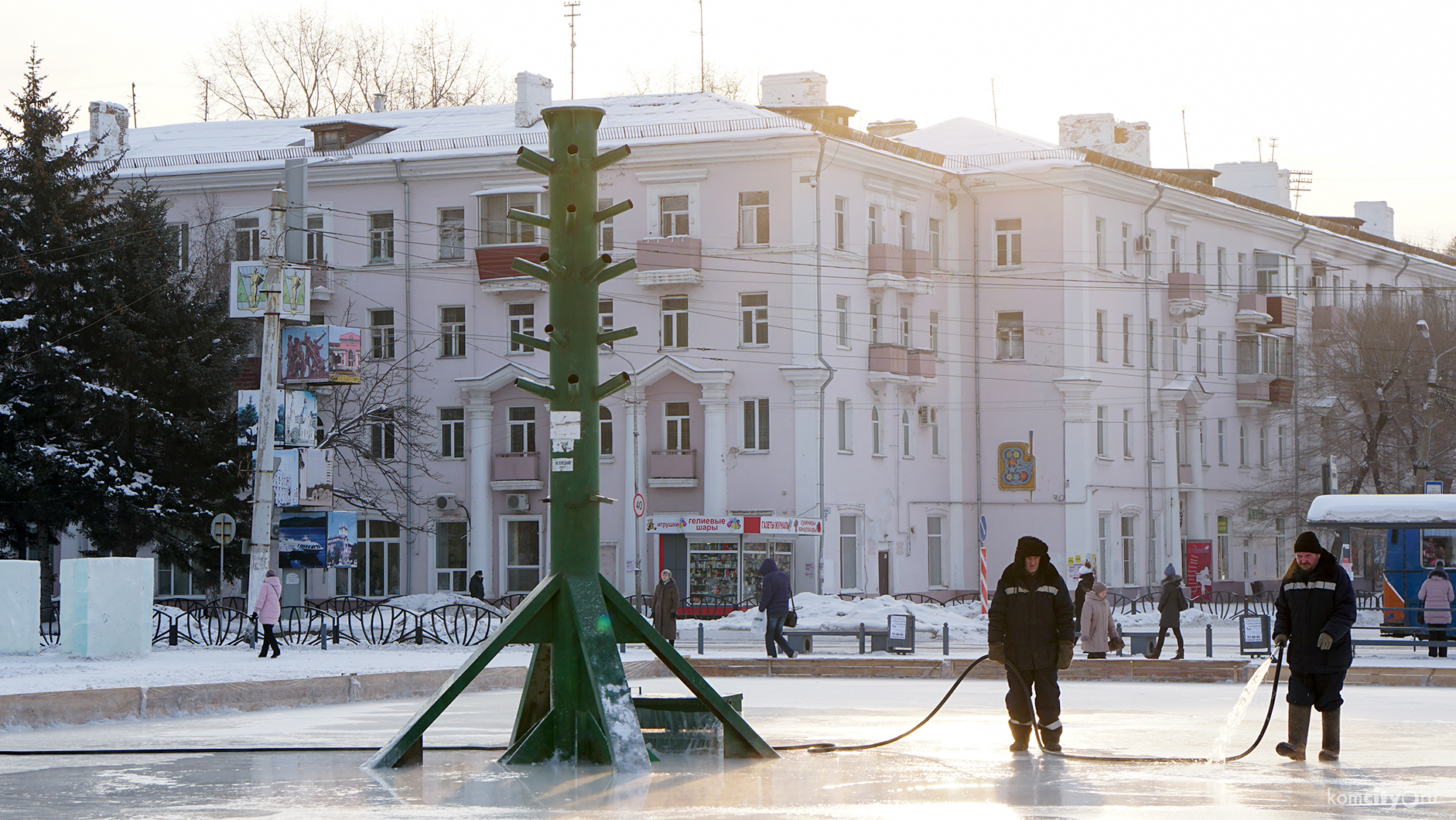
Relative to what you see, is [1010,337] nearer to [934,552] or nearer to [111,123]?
[934,552]

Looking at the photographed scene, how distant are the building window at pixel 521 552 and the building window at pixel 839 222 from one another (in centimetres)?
1111

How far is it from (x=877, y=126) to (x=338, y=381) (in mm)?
27388

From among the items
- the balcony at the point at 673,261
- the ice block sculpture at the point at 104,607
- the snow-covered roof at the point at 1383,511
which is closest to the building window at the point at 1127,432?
the balcony at the point at 673,261

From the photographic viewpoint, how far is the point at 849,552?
50.8 m

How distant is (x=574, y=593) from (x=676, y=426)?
38626mm

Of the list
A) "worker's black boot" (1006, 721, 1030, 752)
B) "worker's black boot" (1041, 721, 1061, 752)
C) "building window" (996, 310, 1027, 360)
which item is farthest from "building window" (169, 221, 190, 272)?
"worker's black boot" (1041, 721, 1061, 752)

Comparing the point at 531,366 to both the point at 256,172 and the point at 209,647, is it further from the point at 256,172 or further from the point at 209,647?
the point at 209,647

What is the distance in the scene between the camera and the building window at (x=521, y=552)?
52.2 meters

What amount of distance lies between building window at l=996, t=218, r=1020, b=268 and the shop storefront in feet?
38.6

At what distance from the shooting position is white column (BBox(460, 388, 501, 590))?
172ft

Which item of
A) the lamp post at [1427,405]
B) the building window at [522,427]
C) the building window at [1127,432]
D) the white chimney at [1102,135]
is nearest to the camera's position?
the lamp post at [1427,405]

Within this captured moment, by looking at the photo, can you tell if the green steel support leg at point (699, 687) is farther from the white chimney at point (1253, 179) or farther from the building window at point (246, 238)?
the white chimney at point (1253, 179)

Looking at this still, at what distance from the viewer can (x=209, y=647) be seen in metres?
30.6

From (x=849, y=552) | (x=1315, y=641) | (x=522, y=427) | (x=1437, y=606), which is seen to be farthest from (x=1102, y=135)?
(x=1315, y=641)
